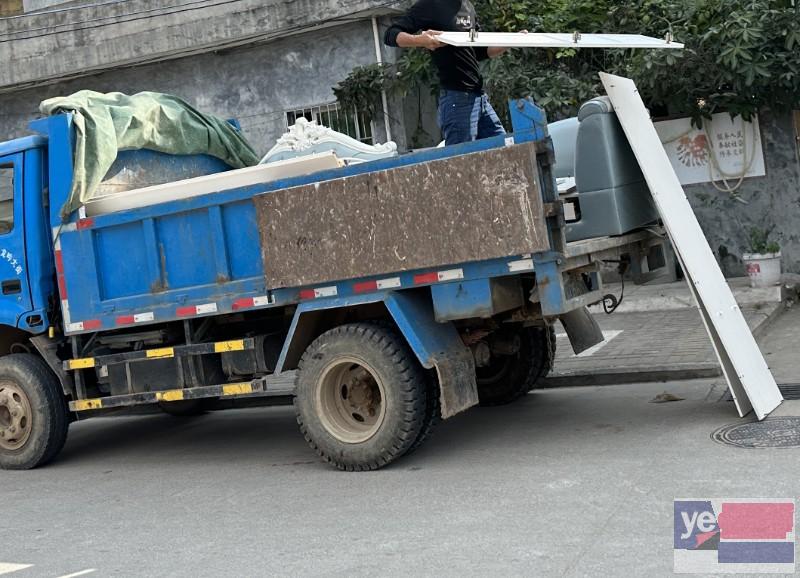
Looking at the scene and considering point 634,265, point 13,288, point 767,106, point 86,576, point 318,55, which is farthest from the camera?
point 318,55

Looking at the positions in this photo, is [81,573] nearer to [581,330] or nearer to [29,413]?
[29,413]

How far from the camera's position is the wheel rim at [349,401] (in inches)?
261

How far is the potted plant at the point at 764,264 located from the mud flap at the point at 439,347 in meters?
5.91

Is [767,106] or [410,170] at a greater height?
[767,106]

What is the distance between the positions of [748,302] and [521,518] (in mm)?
6891

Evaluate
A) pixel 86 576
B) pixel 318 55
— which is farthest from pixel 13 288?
pixel 318 55

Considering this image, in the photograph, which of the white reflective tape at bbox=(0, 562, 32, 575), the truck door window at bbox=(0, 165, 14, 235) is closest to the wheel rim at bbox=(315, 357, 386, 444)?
the white reflective tape at bbox=(0, 562, 32, 575)

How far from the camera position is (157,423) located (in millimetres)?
9797

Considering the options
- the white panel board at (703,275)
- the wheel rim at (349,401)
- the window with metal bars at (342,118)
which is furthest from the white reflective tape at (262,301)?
the window with metal bars at (342,118)

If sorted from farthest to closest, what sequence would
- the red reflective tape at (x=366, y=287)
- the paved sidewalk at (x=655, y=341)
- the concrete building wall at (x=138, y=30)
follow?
the concrete building wall at (x=138, y=30), the paved sidewalk at (x=655, y=341), the red reflective tape at (x=366, y=287)

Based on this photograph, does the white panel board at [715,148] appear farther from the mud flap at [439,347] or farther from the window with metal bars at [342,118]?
the mud flap at [439,347]

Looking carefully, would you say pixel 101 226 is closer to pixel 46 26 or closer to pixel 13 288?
pixel 13 288

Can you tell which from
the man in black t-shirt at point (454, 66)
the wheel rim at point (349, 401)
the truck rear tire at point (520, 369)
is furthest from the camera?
the truck rear tire at point (520, 369)

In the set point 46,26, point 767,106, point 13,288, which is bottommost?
point 13,288
